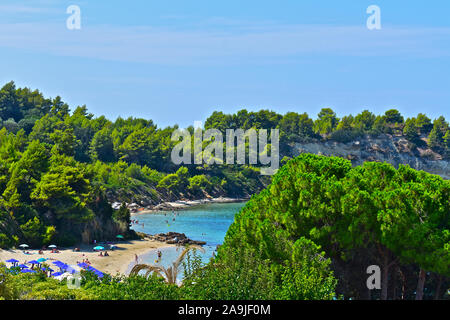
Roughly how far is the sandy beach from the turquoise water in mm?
2243

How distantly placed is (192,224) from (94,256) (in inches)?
1459

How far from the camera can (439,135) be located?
622ft

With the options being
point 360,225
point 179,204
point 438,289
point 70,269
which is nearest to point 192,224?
point 179,204

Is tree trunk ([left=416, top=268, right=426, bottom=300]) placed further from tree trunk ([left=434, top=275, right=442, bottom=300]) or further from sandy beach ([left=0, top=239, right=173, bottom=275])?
sandy beach ([left=0, top=239, right=173, bottom=275])

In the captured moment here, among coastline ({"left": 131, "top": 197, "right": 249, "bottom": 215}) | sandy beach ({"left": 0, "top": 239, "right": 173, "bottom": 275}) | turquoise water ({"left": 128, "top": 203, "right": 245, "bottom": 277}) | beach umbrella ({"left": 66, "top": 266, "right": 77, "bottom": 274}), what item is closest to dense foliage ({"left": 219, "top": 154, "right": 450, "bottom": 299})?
beach umbrella ({"left": 66, "top": 266, "right": 77, "bottom": 274})

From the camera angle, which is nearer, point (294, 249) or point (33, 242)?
point (294, 249)

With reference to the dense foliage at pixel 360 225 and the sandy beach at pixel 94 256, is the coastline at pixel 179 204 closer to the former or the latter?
the sandy beach at pixel 94 256

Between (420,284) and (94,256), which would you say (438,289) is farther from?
(94,256)

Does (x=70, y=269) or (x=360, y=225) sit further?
(x=70, y=269)

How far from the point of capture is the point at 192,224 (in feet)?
308

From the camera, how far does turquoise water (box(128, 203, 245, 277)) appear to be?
218 feet
